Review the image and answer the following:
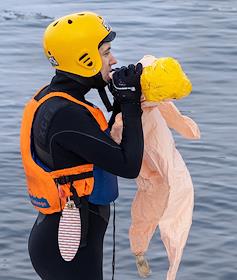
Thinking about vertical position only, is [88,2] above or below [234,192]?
below

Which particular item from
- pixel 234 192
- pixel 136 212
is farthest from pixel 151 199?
pixel 234 192

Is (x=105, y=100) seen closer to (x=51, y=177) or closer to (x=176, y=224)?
(x=51, y=177)

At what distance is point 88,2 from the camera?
18.0 metres

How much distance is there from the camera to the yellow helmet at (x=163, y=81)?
4.93 metres

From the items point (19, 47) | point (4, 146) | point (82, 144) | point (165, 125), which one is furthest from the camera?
point (19, 47)

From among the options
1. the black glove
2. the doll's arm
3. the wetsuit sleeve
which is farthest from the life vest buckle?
the doll's arm

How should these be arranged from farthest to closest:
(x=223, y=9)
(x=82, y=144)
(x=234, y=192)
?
(x=223, y=9), (x=234, y=192), (x=82, y=144)

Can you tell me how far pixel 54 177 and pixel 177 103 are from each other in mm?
6813

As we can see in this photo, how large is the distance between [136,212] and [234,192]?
372 centimetres

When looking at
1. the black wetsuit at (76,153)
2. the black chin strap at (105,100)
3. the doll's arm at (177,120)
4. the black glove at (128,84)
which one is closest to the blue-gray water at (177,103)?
the doll's arm at (177,120)

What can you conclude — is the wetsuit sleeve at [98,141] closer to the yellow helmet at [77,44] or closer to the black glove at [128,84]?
the black glove at [128,84]

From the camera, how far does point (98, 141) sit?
4.89 m

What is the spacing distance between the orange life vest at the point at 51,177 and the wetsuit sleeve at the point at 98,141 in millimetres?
97

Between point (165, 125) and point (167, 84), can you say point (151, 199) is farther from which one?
point (167, 84)
